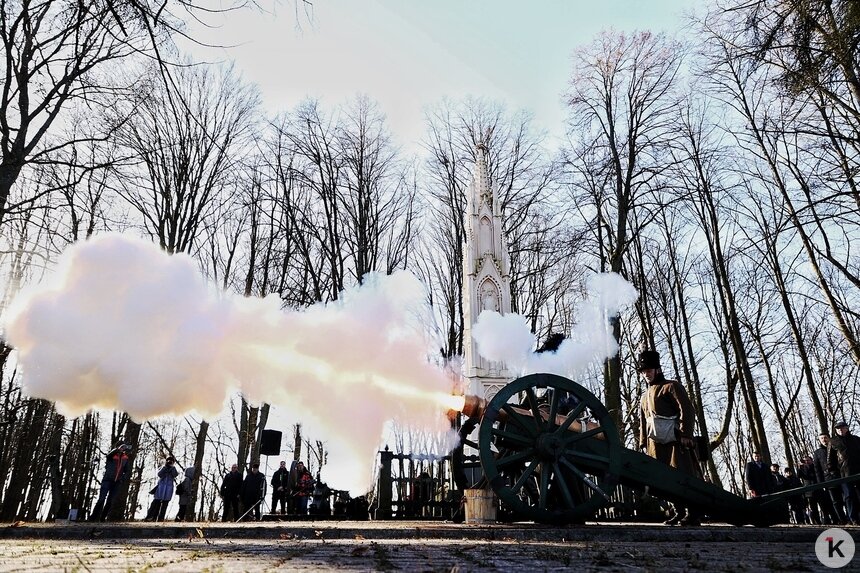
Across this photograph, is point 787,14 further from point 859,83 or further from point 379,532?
point 379,532

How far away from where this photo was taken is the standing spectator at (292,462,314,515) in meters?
16.4

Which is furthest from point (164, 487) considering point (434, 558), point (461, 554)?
point (434, 558)

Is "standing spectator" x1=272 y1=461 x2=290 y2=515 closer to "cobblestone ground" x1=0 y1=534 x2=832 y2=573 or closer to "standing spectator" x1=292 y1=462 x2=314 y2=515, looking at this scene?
"standing spectator" x1=292 y1=462 x2=314 y2=515

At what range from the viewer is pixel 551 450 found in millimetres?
7438

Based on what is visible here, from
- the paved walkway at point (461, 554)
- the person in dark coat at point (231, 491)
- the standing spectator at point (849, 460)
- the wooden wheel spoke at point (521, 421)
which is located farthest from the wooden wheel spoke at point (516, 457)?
the person in dark coat at point (231, 491)

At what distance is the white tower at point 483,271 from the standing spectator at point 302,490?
7.79 m

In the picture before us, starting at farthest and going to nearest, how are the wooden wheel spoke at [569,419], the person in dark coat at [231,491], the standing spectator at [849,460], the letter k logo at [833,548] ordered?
the person in dark coat at [231,491]
the standing spectator at [849,460]
the wooden wheel spoke at [569,419]
the letter k logo at [833,548]

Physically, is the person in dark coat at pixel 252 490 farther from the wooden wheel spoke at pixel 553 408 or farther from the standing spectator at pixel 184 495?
the wooden wheel spoke at pixel 553 408

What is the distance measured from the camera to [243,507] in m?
15.7

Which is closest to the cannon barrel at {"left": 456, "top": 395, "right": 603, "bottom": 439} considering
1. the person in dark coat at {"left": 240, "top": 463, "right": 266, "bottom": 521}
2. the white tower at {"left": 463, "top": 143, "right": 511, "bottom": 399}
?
the person in dark coat at {"left": 240, "top": 463, "right": 266, "bottom": 521}

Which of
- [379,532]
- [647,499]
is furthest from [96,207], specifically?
[647,499]

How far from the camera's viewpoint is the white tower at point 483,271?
2319 cm

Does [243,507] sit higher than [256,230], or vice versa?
[256,230]

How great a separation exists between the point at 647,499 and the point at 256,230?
16712 millimetres
